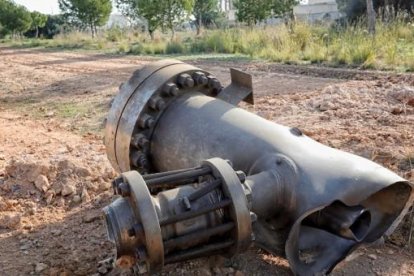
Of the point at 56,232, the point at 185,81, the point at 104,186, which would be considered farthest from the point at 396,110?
the point at 56,232

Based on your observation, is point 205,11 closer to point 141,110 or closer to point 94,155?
point 94,155

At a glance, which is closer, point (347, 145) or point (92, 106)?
point (347, 145)

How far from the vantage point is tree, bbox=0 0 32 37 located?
36344 mm

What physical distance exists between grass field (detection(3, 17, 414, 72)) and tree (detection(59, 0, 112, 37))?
14.6 meters

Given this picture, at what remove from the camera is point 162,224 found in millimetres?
1444

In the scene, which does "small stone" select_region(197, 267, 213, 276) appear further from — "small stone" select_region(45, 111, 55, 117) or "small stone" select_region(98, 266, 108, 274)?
"small stone" select_region(45, 111, 55, 117)

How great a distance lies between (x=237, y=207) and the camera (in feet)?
4.93

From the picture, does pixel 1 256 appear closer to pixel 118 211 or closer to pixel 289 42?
pixel 118 211

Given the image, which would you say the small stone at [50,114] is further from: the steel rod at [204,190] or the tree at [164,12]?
the tree at [164,12]

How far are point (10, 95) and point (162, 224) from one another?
7416 millimetres

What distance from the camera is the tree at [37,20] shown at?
1533 inches

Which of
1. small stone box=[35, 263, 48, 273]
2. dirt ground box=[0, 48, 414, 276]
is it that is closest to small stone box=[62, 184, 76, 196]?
dirt ground box=[0, 48, 414, 276]

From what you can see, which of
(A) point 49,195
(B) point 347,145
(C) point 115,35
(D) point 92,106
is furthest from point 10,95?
(C) point 115,35

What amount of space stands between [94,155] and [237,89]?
5.82ft
